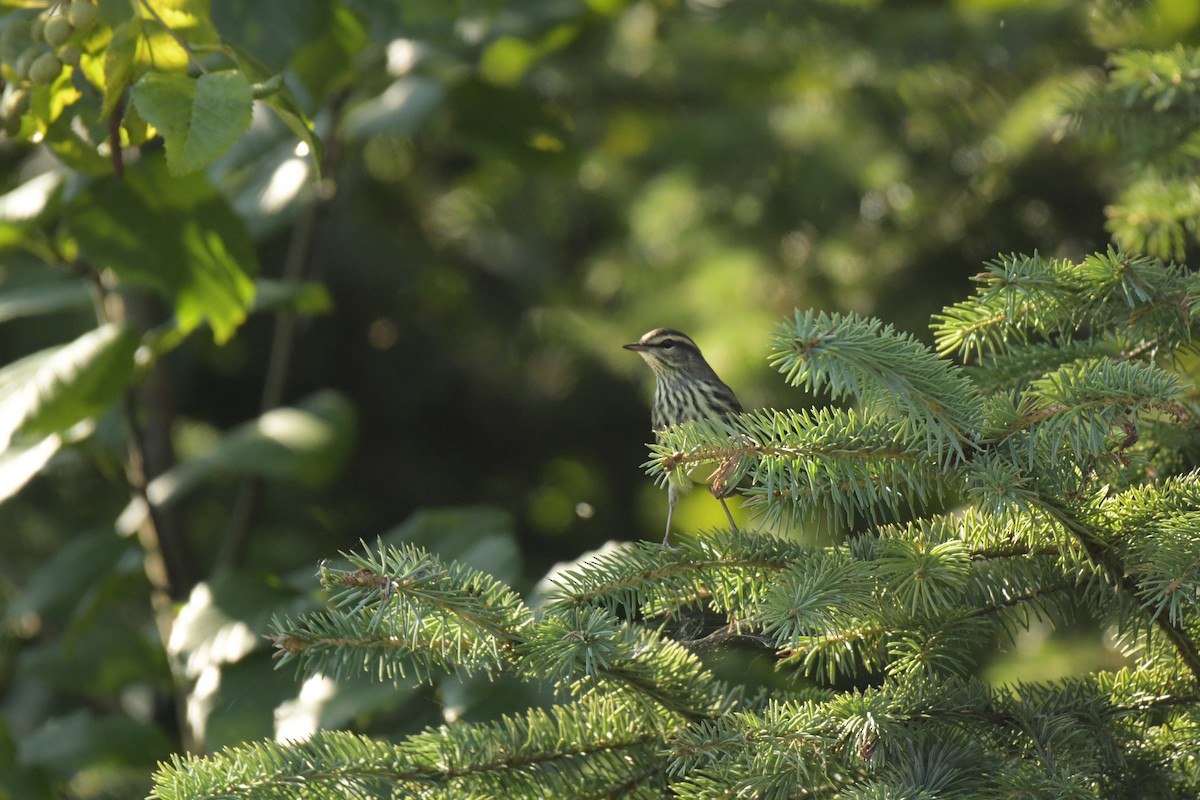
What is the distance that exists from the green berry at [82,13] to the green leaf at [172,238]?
85 centimetres

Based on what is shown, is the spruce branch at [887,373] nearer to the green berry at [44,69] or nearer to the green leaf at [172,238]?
the green berry at [44,69]

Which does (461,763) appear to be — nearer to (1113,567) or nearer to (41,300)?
(1113,567)

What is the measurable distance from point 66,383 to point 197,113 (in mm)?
1335

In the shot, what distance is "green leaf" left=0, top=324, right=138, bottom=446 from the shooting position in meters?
3.02

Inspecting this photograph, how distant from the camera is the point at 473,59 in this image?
409cm

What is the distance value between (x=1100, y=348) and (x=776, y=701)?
0.93 meters

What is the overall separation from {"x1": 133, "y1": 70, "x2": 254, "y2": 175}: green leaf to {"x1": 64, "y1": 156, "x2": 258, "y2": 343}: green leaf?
0.97 metres

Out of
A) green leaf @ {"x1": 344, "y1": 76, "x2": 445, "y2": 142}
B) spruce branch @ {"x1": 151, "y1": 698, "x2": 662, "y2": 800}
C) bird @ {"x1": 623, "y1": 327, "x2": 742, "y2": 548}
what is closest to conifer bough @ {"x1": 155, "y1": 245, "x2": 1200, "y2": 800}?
spruce branch @ {"x1": 151, "y1": 698, "x2": 662, "y2": 800}

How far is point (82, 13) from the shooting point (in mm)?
2146

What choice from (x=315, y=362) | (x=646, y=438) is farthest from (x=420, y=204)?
(x=646, y=438)

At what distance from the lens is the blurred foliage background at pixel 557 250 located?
161 inches

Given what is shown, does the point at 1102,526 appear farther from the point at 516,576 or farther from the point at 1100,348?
the point at 516,576

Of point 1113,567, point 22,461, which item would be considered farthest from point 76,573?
point 1113,567

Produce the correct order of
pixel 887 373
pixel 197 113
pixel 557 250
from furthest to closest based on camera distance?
1. pixel 557 250
2. pixel 197 113
3. pixel 887 373
